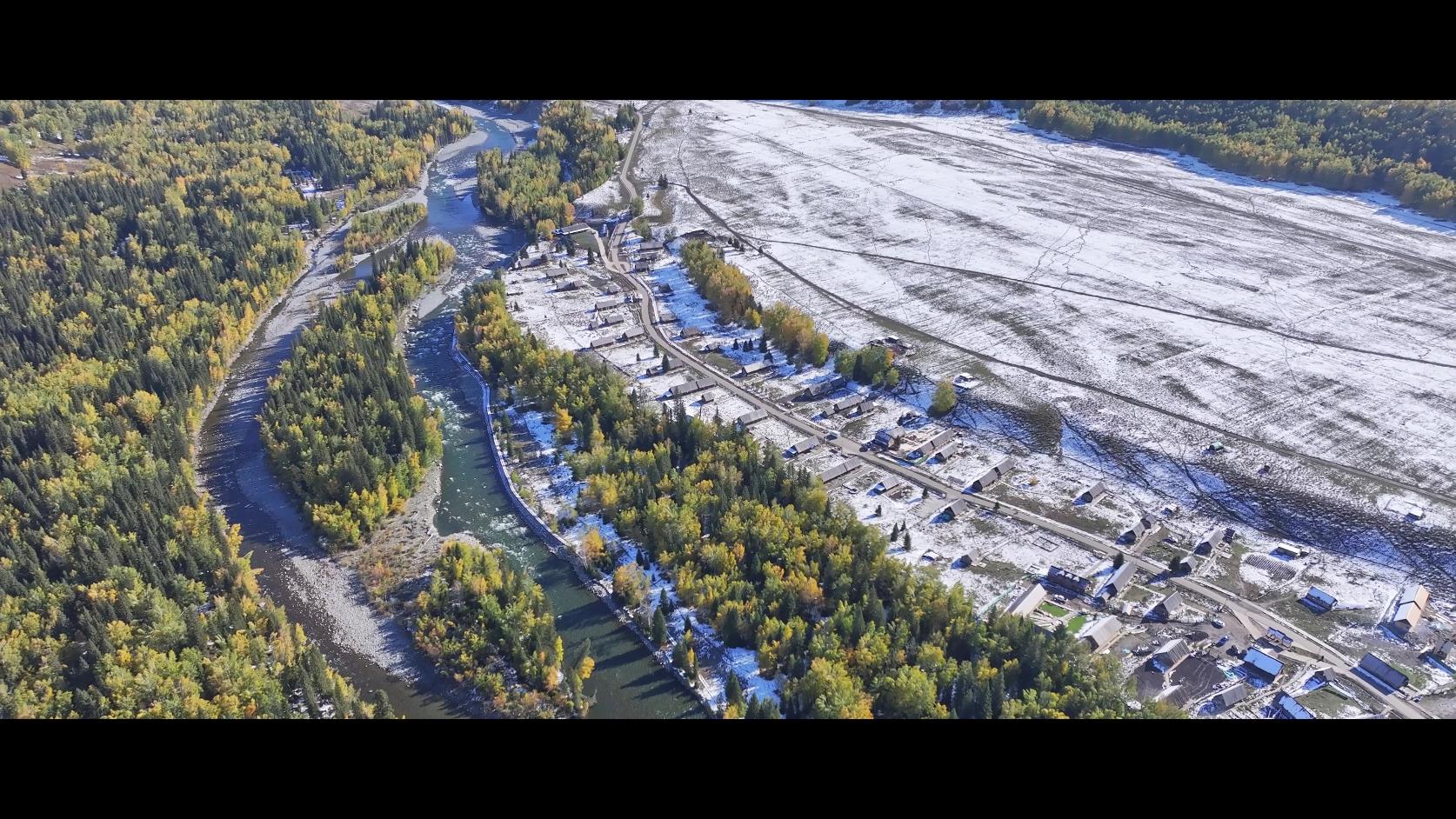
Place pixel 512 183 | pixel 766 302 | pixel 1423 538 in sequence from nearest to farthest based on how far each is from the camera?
pixel 1423 538, pixel 766 302, pixel 512 183

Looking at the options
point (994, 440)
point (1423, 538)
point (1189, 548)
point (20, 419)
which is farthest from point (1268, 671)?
point (20, 419)

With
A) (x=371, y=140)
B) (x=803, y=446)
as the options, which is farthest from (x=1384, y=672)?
(x=371, y=140)

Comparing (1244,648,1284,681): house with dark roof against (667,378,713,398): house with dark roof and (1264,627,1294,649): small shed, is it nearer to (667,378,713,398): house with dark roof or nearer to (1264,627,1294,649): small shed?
(1264,627,1294,649): small shed

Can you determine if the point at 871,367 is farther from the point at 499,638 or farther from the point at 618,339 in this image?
the point at 499,638

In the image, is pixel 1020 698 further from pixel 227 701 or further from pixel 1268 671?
pixel 227 701

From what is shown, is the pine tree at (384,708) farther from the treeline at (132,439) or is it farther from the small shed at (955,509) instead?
the small shed at (955,509)

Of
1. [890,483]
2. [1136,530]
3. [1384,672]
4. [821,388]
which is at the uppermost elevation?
[821,388]
